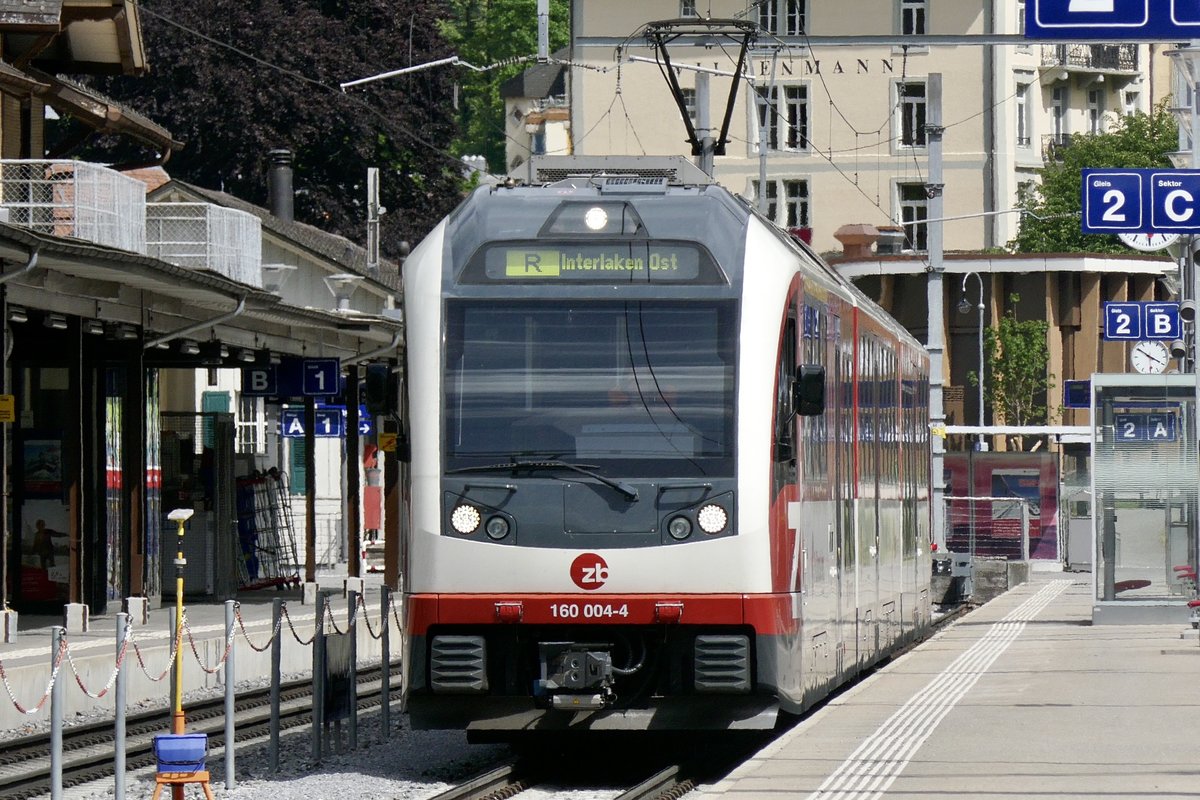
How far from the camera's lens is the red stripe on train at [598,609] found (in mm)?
13328

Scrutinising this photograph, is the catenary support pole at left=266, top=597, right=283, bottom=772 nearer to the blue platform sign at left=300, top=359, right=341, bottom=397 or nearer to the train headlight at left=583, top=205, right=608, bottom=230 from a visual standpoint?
the train headlight at left=583, top=205, right=608, bottom=230

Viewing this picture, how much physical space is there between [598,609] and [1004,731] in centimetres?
268

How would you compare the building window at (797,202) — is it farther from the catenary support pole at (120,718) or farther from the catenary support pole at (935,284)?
the catenary support pole at (120,718)

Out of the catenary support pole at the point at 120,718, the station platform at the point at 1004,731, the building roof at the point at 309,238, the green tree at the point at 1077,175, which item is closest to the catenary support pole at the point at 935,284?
the building roof at the point at 309,238

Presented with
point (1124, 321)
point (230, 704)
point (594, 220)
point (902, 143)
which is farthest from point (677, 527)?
point (902, 143)

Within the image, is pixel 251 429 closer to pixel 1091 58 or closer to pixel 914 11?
pixel 914 11

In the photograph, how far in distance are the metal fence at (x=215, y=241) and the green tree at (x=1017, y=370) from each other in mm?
36468

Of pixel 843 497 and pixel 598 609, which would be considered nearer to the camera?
pixel 598 609

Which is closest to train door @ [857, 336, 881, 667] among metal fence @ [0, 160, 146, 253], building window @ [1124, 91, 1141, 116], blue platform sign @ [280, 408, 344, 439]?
metal fence @ [0, 160, 146, 253]

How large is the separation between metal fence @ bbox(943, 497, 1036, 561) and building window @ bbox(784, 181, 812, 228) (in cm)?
3247

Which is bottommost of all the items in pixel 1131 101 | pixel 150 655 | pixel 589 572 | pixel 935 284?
pixel 150 655

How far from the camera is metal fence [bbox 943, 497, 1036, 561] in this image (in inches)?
1826

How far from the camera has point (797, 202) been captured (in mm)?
78938

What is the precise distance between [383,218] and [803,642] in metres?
46.5
